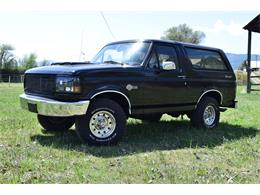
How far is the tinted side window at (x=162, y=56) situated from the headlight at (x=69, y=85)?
1.59 m

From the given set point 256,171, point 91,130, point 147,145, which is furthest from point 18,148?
point 256,171

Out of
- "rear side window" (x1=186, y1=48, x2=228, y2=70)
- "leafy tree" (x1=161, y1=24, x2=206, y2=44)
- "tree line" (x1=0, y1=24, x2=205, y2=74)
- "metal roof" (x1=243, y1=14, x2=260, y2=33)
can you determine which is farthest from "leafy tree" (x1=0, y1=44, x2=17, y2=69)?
"rear side window" (x1=186, y1=48, x2=228, y2=70)

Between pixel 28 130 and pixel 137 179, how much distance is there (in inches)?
145

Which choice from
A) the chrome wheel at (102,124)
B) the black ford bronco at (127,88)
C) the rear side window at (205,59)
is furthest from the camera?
the rear side window at (205,59)

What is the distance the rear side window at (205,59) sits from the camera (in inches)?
317

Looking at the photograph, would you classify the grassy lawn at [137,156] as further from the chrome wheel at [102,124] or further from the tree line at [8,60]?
the tree line at [8,60]

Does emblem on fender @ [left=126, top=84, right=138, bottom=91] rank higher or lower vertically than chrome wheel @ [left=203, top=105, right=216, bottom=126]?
higher

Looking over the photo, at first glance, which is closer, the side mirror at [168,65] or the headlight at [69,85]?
the headlight at [69,85]

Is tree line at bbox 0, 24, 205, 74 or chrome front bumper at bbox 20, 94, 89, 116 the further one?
tree line at bbox 0, 24, 205, 74

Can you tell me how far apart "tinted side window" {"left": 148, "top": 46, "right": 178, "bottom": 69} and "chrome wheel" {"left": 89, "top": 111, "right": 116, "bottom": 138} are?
130 cm

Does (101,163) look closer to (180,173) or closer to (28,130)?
(180,173)

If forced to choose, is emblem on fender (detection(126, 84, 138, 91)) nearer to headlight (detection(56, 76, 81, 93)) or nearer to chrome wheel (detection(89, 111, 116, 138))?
chrome wheel (detection(89, 111, 116, 138))

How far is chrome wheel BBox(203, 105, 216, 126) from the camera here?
27.2ft

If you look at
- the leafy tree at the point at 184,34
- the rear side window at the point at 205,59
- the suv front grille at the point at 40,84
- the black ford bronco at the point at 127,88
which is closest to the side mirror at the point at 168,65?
the black ford bronco at the point at 127,88
